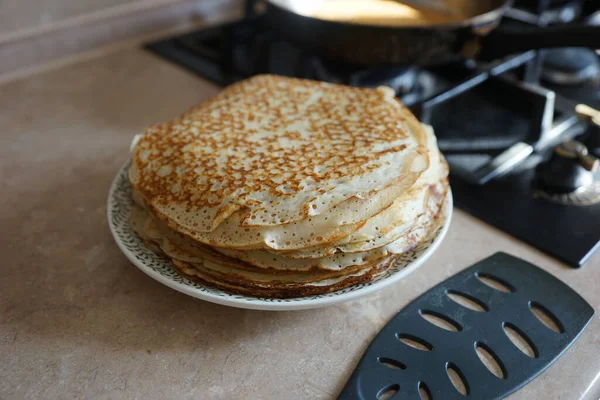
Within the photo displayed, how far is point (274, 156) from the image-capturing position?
899 millimetres

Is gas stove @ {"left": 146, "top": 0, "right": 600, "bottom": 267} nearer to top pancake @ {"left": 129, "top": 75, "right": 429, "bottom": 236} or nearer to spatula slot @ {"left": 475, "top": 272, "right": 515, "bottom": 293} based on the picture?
spatula slot @ {"left": 475, "top": 272, "right": 515, "bottom": 293}

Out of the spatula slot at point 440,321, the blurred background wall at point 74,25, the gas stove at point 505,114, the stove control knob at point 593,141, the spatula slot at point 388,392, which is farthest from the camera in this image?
the blurred background wall at point 74,25

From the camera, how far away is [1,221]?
3.50 feet

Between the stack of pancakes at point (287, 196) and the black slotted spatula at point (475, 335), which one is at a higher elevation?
the stack of pancakes at point (287, 196)

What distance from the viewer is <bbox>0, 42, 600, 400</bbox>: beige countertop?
0.78 metres

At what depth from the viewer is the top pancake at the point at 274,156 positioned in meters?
0.82

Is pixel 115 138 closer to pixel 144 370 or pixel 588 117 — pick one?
pixel 144 370

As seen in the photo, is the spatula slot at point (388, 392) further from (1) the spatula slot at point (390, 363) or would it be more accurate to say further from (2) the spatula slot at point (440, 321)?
(2) the spatula slot at point (440, 321)

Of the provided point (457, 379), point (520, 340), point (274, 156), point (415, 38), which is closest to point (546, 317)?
point (520, 340)

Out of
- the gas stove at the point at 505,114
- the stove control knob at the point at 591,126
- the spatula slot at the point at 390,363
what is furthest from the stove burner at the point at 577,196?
the spatula slot at the point at 390,363

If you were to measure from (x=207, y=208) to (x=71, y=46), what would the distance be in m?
1.05

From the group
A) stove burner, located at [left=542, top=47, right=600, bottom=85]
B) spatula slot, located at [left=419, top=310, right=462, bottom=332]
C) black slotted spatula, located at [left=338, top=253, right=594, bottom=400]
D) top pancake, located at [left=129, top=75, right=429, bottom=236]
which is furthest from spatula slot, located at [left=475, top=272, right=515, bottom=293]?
stove burner, located at [left=542, top=47, right=600, bottom=85]

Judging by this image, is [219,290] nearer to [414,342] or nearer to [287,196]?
[287,196]

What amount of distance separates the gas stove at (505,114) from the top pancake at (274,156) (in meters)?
0.27
